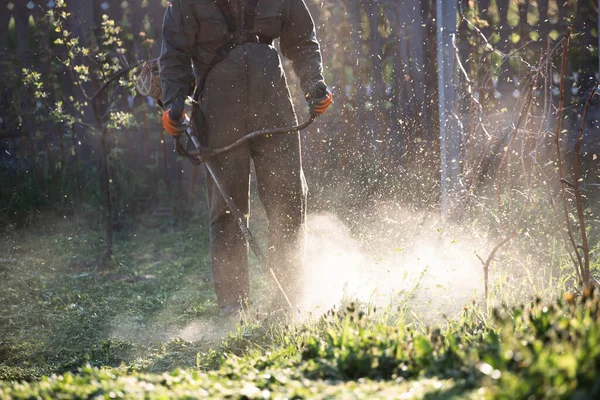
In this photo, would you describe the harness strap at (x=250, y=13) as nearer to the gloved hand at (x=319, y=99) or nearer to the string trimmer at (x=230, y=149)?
the gloved hand at (x=319, y=99)

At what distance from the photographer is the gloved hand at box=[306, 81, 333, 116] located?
169 inches

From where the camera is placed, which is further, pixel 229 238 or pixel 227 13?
pixel 229 238

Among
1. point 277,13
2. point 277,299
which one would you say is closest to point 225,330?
point 277,299

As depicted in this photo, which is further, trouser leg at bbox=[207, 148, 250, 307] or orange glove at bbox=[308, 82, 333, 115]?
trouser leg at bbox=[207, 148, 250, 307]

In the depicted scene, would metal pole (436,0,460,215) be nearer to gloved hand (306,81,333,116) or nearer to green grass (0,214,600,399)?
green grass (0,214,600,399)

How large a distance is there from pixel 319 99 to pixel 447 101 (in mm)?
1952

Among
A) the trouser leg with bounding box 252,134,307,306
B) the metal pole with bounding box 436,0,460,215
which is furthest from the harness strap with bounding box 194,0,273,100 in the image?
the metal pole with bounding box 436,0,460,215

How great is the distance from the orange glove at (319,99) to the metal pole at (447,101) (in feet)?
5.80

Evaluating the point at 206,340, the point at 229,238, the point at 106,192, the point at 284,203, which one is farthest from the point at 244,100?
the point at 106,192

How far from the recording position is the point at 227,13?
4.32 m

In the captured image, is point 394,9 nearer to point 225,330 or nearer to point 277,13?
point 277,13

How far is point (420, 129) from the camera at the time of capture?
7219 mm

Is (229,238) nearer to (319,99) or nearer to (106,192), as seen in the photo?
(319,99)

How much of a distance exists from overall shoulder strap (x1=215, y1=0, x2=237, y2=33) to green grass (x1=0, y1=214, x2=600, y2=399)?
165cm
